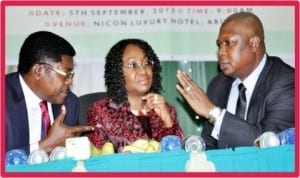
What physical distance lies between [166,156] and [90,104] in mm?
846

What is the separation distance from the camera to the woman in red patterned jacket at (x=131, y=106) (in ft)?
8.32

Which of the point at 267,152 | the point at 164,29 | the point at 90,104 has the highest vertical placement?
the point at 164,29

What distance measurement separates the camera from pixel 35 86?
8.39 feet

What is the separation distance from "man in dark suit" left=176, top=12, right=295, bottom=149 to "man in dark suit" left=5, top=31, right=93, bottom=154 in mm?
472

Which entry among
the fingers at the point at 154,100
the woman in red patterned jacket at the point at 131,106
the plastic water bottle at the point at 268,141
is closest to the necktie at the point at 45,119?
the woman in red patterned jacket at the point at 131,106

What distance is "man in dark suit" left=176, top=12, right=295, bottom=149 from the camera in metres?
2.42

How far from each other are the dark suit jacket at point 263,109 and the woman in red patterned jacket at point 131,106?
0.67 ft

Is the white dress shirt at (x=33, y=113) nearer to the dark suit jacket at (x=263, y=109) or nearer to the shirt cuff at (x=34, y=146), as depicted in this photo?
the shirt cuff at (x=34, y=146)

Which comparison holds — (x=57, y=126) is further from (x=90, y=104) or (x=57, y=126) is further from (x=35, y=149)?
(x=90, y=104)

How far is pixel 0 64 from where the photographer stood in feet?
7.88

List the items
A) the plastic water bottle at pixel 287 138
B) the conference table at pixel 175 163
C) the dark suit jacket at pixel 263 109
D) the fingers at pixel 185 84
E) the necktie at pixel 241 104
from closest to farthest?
the conference table at pixel 175 163 → the plastic water bottle at pixel 287 138 → the dark suit jacket at pixel 263 109 → the fingers at pixel 185 84 → the necktie at pixel 241 104

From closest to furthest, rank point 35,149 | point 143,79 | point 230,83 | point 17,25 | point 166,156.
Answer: point 166,156 → point 35,149 → point 143,79 → point 230,83 → point 17,25

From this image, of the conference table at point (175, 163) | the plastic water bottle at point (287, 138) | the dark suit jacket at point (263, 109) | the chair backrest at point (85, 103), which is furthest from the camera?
the chair backrest at point (85, 103)

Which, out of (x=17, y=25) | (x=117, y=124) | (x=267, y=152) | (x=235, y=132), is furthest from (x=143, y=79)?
(x=17, y=25)
